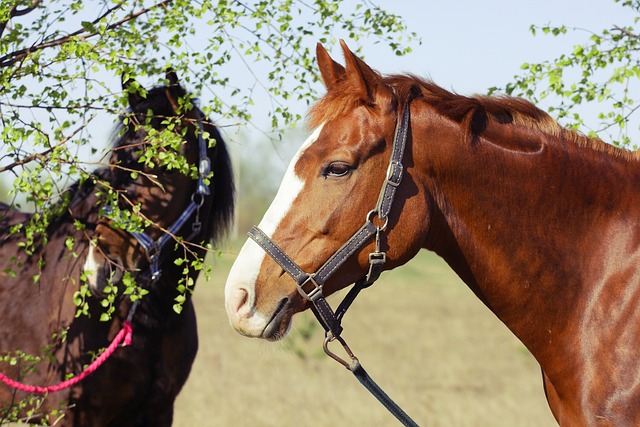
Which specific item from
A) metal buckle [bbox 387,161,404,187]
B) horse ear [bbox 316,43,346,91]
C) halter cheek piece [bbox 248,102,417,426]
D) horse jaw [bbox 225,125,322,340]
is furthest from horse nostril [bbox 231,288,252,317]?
horse ear [bbox 316,43,346,91]

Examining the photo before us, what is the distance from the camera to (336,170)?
9.70 feet

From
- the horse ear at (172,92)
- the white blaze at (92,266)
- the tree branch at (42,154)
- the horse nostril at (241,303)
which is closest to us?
the horse nostril at (241,303)

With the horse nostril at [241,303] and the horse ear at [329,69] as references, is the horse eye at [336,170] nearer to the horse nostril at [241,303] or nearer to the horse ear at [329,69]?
the horse ear at [329,69]

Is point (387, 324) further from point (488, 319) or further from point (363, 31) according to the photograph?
point (363, 31)

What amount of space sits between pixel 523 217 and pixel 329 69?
960 mm

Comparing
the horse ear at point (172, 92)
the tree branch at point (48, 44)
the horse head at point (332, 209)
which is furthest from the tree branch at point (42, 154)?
the horse head at point (332, 209)

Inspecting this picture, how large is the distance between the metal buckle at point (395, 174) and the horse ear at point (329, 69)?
47cm

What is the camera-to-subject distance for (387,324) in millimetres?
17891

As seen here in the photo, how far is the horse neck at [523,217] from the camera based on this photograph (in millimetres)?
3043

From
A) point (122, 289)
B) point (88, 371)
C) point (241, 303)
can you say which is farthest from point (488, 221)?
point (88, 371)

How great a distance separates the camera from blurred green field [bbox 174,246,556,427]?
8859 mm

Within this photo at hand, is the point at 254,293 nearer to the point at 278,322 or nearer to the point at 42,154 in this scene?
the point at 278,322

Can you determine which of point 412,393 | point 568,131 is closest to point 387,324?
point 412,393

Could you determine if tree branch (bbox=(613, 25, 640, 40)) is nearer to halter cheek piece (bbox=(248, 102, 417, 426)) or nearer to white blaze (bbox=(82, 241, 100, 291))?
halter cheek piece (bbox=(248, 102, 417, 426))
